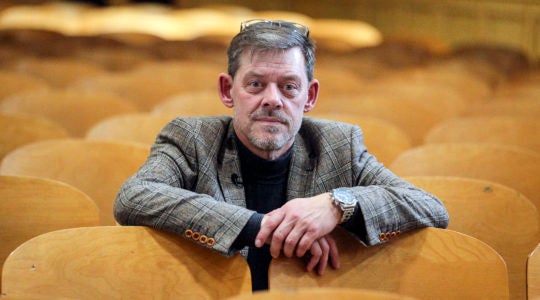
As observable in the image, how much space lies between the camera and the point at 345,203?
202 centimetres

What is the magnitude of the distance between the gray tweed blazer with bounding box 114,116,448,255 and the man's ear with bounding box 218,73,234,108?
0.06 metres

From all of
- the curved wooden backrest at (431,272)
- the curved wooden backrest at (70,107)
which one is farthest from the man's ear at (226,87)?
the curved wooden backrest at (70,107)

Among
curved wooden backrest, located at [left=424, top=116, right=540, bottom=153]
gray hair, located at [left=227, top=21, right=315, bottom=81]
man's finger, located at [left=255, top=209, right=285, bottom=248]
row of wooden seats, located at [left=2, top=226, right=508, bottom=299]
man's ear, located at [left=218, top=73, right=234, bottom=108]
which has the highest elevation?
gray hair, located at [left=227, top=21, right=315, bottom=81]

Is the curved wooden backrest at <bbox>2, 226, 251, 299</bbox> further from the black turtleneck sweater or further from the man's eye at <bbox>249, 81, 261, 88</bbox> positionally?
the man's eye at <bbox>249, 81, 261, 88</bbox>

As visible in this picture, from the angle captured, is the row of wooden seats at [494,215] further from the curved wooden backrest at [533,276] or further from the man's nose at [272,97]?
the man's nose at [272,97]

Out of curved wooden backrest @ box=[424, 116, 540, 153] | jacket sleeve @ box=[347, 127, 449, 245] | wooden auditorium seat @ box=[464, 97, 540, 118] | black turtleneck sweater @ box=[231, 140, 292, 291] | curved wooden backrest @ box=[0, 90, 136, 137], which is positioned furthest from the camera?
wooden auditorium seat @ box=[464, 97, 540, 118]

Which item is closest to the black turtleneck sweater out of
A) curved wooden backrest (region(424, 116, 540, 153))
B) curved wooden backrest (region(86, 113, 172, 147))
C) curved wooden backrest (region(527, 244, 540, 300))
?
curved wooden backrest (region(527, 244, 540, 300))

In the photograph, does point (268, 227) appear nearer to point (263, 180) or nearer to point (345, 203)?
point (345, 203)

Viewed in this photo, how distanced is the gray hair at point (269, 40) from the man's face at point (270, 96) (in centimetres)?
2

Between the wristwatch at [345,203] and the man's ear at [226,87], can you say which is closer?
the wristwatch at [345,203]

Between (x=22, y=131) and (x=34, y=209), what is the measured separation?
1.10 metres

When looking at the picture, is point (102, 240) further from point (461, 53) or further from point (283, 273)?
point (461, 53)

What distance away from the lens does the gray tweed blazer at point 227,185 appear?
202 cm

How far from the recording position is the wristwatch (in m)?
2.02
